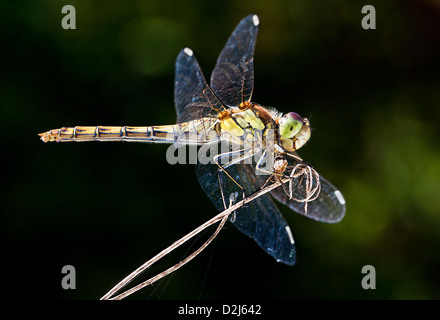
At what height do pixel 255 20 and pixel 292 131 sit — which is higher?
pixel 255 20

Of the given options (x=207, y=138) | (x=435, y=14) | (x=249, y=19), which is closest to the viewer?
(x=249, y=19)

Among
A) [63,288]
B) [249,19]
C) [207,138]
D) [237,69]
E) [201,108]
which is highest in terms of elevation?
[249,19]

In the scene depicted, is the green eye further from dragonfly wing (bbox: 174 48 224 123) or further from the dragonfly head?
dragonfly wing (bbox: 174 48 224 123)

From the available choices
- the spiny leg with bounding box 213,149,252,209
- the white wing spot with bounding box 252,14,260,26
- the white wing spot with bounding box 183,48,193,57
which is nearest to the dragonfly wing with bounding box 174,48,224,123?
the white wing spot with bounding box 183,48,193,57

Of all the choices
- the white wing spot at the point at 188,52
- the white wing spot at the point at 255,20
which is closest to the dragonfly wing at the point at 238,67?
the white wing spot at the point at 255,20

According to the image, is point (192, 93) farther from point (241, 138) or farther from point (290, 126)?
point (290, 126)

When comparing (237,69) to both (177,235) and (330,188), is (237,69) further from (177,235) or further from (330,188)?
(177,235)

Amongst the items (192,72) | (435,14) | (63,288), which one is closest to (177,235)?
(63,288)

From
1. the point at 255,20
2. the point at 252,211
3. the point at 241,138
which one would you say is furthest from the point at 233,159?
the point at 255,20
